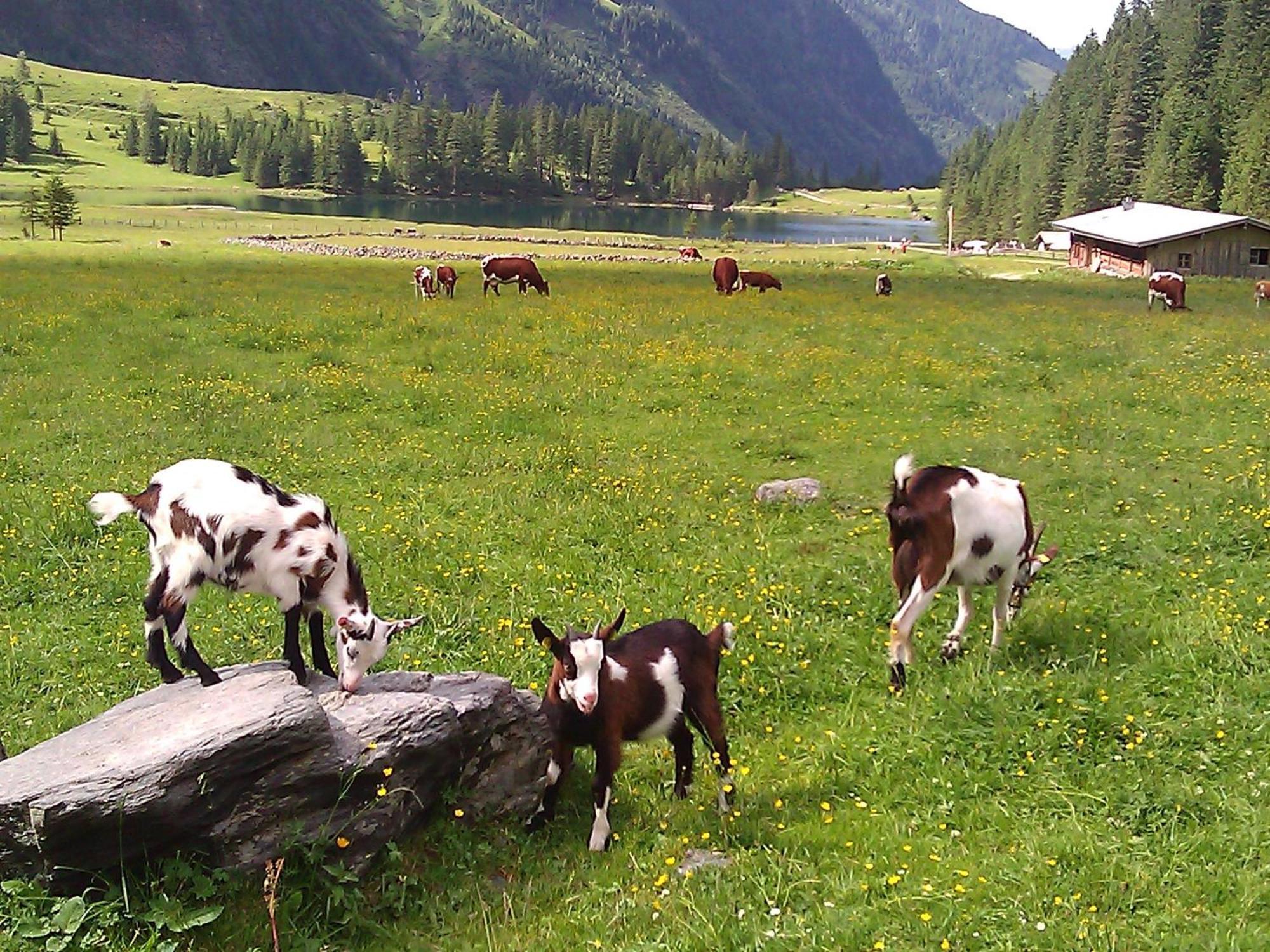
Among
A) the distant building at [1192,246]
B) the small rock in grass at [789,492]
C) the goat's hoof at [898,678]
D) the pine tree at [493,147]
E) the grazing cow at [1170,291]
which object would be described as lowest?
the goat's hoof at [898,678]

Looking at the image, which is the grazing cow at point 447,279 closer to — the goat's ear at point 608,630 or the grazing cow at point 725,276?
the grazing cow at point 725,276

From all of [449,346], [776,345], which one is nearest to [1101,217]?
[776,345]

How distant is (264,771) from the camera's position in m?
6.29

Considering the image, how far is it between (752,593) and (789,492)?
156 inches

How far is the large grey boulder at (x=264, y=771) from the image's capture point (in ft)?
19.3

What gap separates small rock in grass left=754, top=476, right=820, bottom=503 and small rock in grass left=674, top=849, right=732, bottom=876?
818 cm

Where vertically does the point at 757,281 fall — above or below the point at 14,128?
below

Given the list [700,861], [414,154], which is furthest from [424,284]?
[414,154]

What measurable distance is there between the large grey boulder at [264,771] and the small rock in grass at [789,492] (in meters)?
7.57

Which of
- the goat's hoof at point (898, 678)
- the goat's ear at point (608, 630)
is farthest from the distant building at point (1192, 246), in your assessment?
the goat's ear at point (608, 630)

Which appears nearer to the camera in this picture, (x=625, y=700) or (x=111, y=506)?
(x=625, y=700)

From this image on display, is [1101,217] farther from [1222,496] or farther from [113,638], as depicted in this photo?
[113,638]

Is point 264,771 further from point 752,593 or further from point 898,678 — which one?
point 752,593

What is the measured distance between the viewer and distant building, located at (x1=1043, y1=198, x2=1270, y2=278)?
63.3 meters
